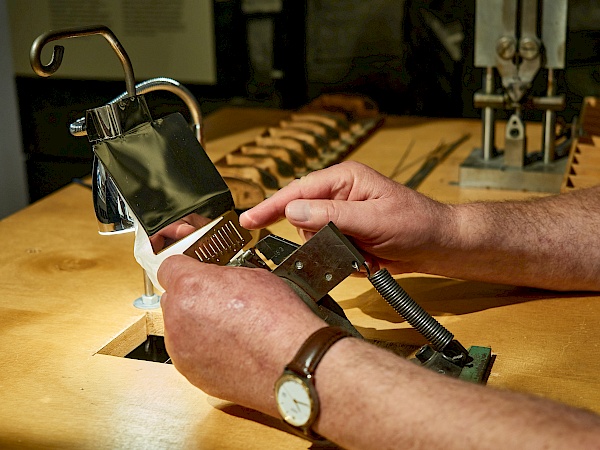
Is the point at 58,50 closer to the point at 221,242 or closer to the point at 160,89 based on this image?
the point at 160,89

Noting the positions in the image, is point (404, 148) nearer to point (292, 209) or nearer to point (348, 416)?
point (292, 209)

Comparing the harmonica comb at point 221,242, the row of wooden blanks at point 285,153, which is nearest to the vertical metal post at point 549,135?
the row of wooden blanks at point 285,153

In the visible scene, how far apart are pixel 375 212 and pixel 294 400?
1.16 feet

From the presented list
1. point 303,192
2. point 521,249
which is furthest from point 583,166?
point 303,192

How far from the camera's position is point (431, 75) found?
8.44 feet

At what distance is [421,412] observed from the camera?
0.78 meters

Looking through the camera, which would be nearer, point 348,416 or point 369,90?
point 348,416

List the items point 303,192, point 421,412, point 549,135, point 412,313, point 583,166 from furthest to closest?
1. point 549,135
2. point 583,166
3. point 303,192
4. point 412,313
5. point 421,412

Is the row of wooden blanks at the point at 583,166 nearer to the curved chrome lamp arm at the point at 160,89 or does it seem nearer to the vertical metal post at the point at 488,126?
the vertical metal post at the point at 488,126

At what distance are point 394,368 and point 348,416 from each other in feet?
0.22

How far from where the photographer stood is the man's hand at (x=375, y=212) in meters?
1.12

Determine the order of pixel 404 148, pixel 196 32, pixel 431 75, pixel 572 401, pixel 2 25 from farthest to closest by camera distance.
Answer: pixel 2 25
pixel 196 32
pixel 431 75
pixel 404 148
pixel 572 401

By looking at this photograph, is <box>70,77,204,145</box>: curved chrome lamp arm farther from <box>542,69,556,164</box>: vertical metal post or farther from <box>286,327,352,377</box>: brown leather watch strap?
<box>542,69,556,164</box>: vertical metal post

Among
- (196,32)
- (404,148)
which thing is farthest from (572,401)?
(196,32)
